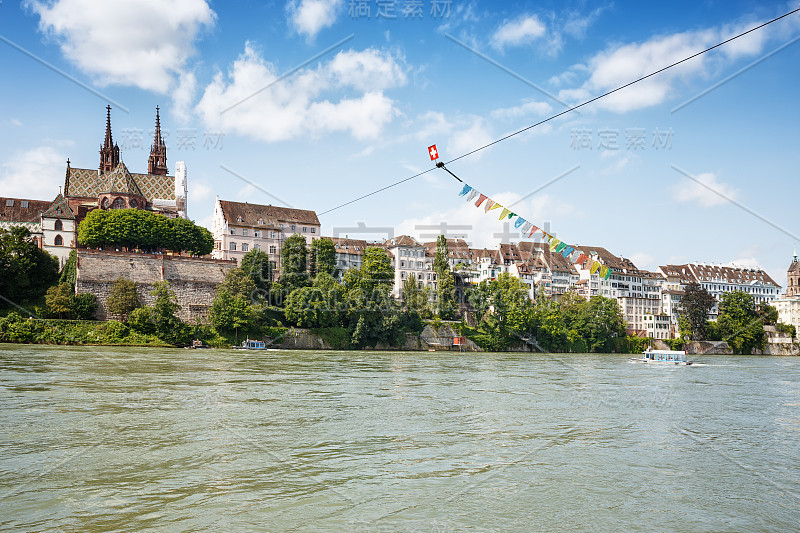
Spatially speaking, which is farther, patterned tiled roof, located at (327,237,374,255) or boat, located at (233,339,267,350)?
patterned tiled roof, located at (327,237,374,255)

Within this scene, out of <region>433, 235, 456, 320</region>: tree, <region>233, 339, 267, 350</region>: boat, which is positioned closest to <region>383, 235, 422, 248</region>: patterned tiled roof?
<region>433, 235, 456, 320</region>: tree

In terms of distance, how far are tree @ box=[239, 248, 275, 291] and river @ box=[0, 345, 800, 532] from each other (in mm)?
34701

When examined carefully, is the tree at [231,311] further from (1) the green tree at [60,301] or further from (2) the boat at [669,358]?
(2) the boat at [669,358]

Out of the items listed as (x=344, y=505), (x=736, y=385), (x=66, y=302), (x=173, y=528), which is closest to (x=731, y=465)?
(x=344, y=505)

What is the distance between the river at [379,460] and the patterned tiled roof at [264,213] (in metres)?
49.7

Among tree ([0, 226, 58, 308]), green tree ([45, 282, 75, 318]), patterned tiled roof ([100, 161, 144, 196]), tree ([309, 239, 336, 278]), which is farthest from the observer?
tree ([309, 239, 336, 278])

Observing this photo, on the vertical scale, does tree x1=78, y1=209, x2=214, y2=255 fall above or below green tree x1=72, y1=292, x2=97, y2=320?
above

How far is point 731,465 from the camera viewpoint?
34.1 feet

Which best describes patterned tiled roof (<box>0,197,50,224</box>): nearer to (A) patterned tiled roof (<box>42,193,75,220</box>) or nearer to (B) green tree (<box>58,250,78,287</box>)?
(A) patterned tiled roof (<box>42,193,75,220</box>)

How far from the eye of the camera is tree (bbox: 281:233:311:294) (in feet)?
178

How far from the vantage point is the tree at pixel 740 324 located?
72062 millimetres

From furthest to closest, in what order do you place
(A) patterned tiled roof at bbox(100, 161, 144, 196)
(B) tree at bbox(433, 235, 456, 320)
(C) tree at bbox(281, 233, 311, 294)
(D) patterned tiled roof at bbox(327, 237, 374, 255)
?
(D) patterned tiled roof at bbox(327, 237, 374, 255), (B) tree at bbox(433, 235, 456, 320), (A) patterned tiled roof at bbox(100, 161, 144, 196), (C) tree at bbox(281, 233, 311, 294)

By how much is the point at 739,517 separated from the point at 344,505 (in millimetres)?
4597

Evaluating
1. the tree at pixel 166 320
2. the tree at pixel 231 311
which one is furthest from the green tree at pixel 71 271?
the tree at pixel 231 311
